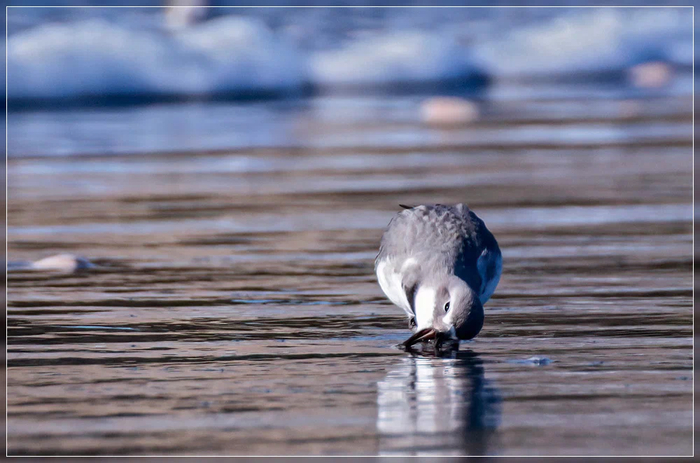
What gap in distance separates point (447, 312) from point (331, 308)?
1126mm

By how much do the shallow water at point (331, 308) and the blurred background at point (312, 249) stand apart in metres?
0.02

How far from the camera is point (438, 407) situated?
4.34 m

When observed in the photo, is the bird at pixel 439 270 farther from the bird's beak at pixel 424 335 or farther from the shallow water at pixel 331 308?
the shallow water at pixel 331 308

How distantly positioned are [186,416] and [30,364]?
1.03 meters

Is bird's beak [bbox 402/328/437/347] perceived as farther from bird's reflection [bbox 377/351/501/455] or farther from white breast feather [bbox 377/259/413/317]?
white breast feather [bbox 377/259/413/317]

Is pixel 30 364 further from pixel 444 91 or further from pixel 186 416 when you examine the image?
pixel 444 91

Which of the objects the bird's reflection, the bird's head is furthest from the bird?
the bird's reflection

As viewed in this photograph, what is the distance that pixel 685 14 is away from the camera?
22.9 meters

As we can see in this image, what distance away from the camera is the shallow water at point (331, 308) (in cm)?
412

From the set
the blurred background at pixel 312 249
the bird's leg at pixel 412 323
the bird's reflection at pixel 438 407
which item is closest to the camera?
the bird's reflection at pixel 438 407

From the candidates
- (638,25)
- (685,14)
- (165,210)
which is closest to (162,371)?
(165,210)

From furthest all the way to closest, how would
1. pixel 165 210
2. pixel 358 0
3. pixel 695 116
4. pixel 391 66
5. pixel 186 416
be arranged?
1. pixel 358 0
2. pixel 391 66
3. pixel 695 116
4. pixel 165 210
5. pixel 186 416

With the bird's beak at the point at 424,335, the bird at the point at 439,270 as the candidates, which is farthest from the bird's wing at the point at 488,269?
the bird's beak at the point at 424,335

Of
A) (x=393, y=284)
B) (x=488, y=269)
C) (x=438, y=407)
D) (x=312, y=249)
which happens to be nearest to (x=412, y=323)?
(x=393, y=284)
